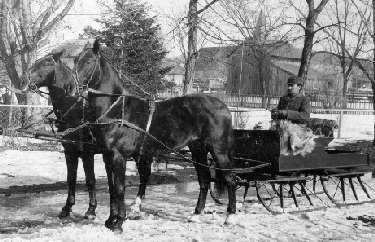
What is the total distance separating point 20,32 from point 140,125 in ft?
49.0

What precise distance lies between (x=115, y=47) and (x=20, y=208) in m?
14.8

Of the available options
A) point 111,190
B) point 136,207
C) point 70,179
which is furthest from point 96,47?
point 136,207

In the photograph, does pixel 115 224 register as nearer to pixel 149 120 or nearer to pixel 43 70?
pixel 149 120

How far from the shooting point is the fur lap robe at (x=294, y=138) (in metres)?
7.56

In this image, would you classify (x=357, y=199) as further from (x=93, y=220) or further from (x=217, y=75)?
(x=217, y=75)

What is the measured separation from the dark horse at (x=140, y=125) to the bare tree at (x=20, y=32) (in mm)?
12839

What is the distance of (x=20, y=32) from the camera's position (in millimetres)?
19594

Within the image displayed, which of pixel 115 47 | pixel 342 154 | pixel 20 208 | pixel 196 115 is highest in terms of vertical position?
pixel 115 47

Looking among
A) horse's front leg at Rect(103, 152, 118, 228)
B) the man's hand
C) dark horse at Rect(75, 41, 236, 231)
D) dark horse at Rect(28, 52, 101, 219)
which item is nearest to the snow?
dark horse at Rect(28, 52, 101, 219)

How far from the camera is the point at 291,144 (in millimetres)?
7598

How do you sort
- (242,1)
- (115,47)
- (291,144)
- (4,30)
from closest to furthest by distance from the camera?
(291,144) < (242,1) < (4,30) < (115,47)

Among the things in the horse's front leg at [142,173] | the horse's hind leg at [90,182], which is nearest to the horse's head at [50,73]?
the horse's hind leg at [90,182]

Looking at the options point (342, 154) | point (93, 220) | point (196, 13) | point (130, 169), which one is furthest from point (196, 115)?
point (196, 13)

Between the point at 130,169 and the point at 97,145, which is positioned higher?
the point at 97,145
